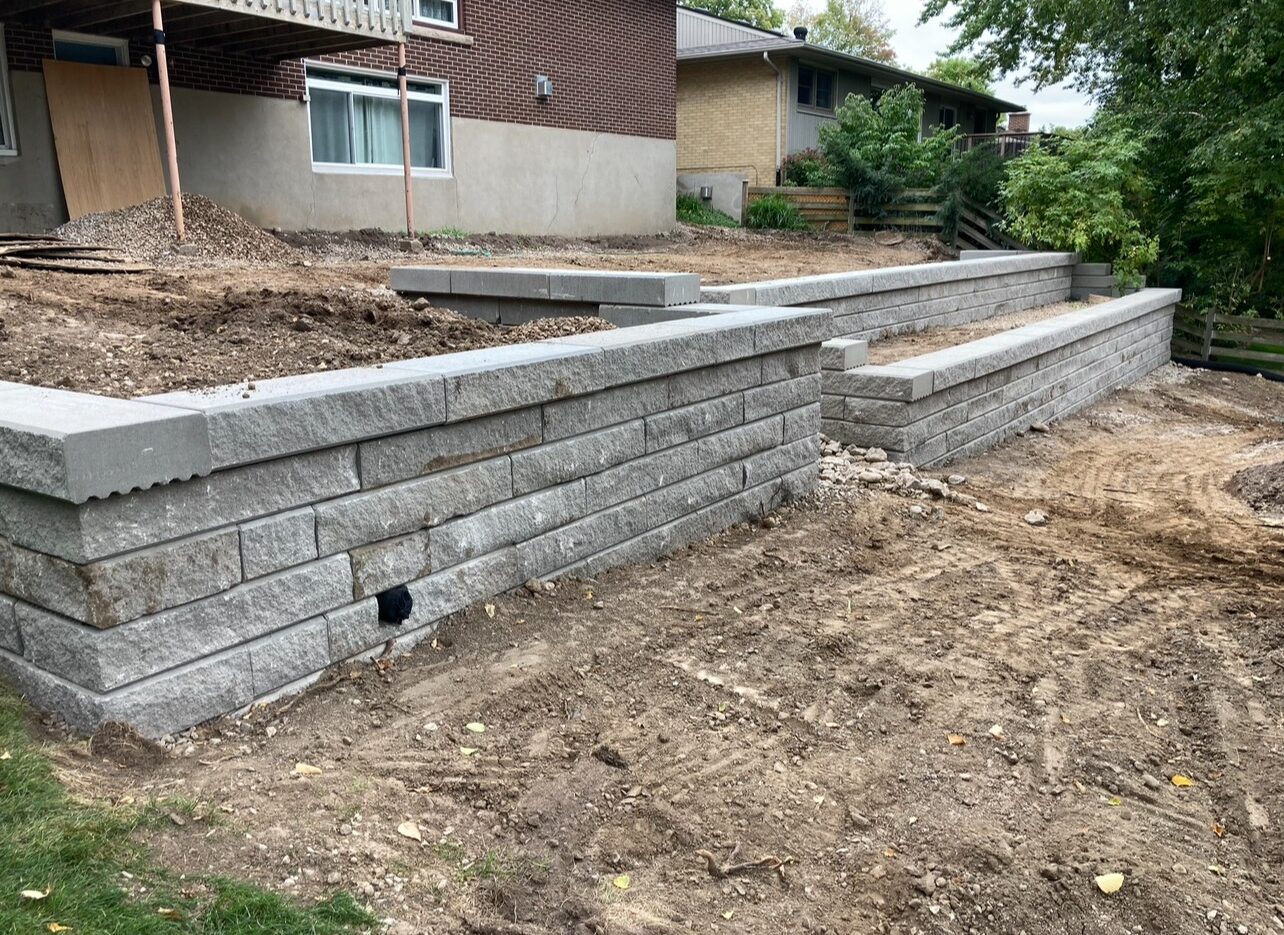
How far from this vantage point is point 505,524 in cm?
421

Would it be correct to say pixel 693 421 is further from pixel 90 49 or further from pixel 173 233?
pixel 90 49

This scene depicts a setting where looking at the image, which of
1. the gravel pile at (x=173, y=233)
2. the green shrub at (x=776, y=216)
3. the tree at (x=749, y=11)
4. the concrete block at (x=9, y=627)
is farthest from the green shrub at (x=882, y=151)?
the tree at (x=749, y=11)

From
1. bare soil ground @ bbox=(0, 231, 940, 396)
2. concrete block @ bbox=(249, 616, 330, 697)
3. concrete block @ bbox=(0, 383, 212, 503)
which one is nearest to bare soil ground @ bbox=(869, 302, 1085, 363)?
bare soil ground @ bbox=(0, 231, 940, 396)

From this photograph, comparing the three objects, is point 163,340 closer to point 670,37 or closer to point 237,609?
point 237,609

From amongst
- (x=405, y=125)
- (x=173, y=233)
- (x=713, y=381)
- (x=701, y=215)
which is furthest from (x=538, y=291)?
(x=701, y=215)

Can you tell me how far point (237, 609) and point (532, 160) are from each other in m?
15.8

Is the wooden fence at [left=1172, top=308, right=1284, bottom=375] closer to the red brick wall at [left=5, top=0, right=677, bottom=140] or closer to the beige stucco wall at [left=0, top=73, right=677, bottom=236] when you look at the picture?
the beige stucco wall at [left=0, top=73, right=677, bottom=236]

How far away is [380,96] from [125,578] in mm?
14018

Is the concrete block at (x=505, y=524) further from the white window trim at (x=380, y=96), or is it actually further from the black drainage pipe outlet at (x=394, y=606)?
the white window trim at (x=380, y=96)

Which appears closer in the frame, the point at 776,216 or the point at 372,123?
the point at 372,123

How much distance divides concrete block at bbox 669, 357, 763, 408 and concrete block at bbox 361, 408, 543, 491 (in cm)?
102

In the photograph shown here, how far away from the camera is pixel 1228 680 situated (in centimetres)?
419

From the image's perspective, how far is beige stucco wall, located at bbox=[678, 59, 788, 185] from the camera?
26625 millimetres

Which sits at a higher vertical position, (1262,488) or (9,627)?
(9,627)
